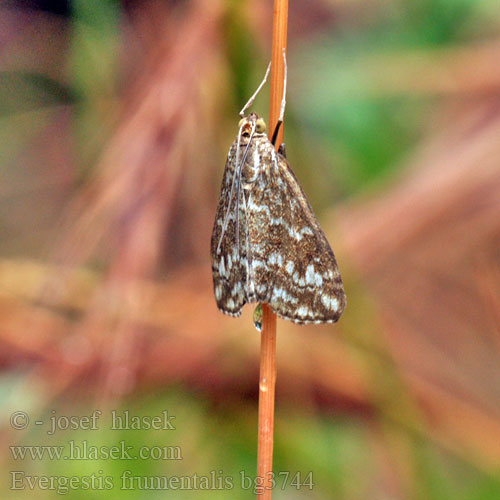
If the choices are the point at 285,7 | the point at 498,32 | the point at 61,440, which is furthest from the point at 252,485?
the point at 498,32

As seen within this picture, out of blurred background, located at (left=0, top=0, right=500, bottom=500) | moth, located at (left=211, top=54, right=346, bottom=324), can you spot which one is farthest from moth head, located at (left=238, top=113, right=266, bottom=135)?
blurred background, located at (left=0, top=0, right=500, bottom=500)

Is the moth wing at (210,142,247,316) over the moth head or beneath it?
beneath

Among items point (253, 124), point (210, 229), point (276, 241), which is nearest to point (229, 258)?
point (276, 241)

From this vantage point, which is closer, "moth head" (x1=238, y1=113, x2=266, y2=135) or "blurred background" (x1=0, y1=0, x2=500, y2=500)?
"moth head" (x1=238, y1=113, x2=266, y2=135)

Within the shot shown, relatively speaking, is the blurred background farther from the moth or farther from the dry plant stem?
the dry plant stem

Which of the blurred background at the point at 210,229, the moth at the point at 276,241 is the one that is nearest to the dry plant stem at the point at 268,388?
the moth at the point at 276,241

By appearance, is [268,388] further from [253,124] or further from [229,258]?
[253,124]
